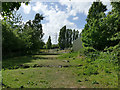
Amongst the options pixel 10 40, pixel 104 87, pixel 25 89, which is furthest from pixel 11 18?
pixel 10 40

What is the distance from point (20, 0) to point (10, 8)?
63 cm

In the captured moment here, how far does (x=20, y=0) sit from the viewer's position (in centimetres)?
376

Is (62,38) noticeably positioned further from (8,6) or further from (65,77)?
(8,6)

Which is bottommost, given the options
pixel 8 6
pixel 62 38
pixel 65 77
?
pixel 65 77

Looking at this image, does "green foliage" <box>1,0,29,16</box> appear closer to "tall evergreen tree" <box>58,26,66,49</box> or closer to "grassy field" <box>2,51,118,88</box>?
"grassy field" <box>2,51,118,88</box>

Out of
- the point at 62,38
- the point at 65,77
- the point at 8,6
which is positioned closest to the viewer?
the point at 8,6

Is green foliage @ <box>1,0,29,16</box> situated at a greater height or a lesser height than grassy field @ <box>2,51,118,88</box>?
greater

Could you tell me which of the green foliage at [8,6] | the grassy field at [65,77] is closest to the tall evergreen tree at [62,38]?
the grassy field at [65,77]


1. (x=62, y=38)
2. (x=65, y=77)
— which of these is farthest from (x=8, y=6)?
(x=62, y=38)

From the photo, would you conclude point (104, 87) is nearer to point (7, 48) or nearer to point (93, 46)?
point (93, 46)

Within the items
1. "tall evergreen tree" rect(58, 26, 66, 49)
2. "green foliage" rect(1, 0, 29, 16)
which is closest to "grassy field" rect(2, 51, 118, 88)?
"green foliage" rect(1, 0, 29, 16)

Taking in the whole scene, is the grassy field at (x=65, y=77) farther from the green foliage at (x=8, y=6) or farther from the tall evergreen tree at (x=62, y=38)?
the tall evergreen tree at (x=62, y=38)

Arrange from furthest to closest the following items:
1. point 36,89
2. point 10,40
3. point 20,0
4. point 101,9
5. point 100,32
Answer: point 101,9 → point 10,40 → point 100,32 → point 36,89 → point 20,0

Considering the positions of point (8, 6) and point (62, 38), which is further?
point (62, 38)
